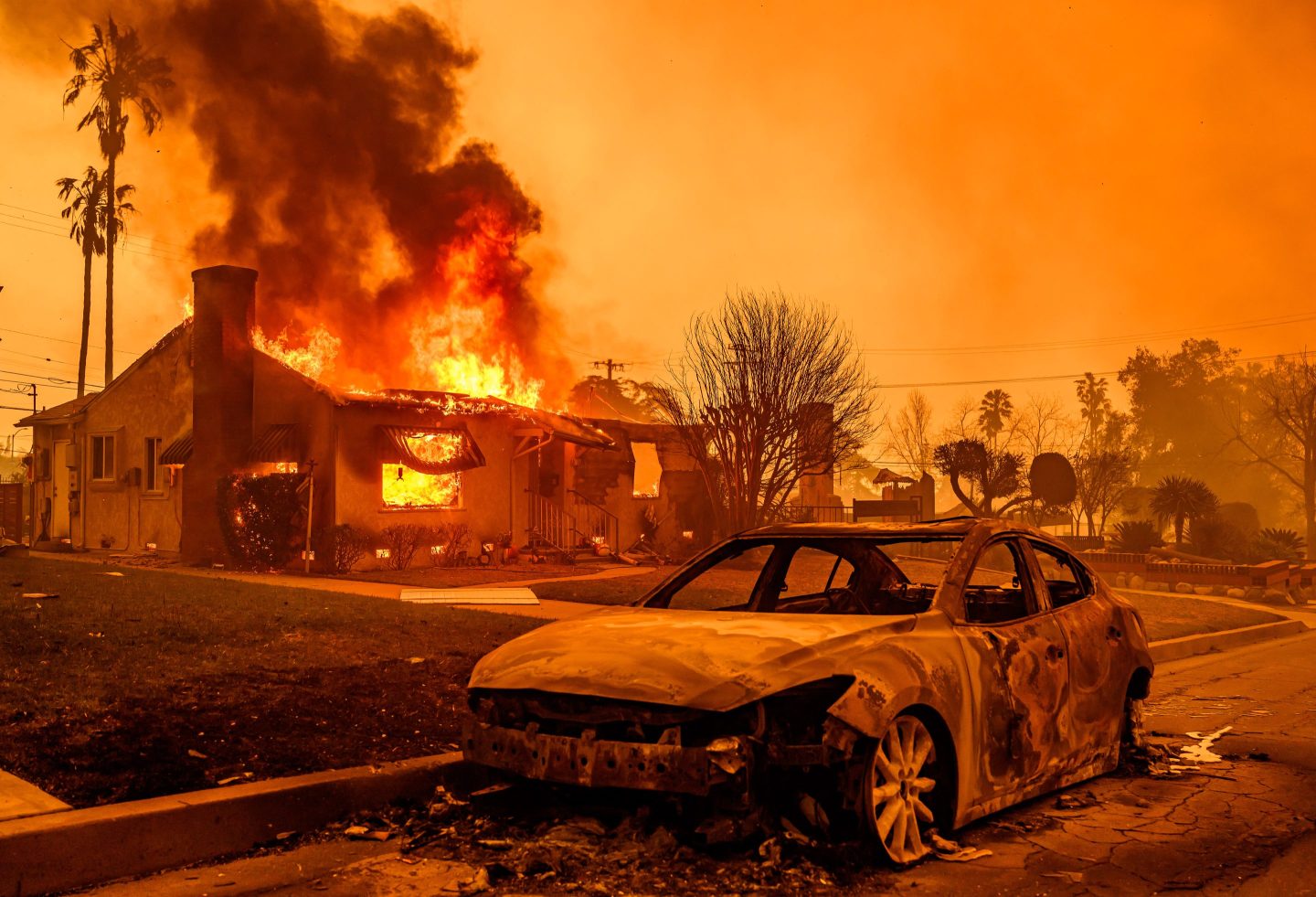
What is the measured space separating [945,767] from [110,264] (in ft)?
165

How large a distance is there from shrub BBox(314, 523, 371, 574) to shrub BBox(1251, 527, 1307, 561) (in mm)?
20896

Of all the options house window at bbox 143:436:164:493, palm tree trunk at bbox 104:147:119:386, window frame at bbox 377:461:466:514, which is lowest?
window frame at bbox 377:461:466:514

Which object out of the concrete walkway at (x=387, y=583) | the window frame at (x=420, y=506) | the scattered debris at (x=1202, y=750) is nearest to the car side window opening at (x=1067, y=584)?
the scattered debris at (x=1202, y=750)

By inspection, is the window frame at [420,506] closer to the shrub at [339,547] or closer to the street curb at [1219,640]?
the shrub at [339,547]

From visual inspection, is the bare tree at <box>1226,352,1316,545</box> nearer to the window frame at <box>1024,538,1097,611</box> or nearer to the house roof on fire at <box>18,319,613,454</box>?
the house roof on fire at <box>18,319,613,454</box>

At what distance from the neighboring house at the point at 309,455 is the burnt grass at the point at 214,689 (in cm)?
1003

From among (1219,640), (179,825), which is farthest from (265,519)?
(179,825)

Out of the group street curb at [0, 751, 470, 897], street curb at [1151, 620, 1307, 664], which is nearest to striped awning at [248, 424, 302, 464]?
street curb at [1151, 620, 1307, 664]

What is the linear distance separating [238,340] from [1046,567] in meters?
16.4

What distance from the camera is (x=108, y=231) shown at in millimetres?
48562

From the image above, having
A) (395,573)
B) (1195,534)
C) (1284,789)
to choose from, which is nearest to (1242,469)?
(1195,534)

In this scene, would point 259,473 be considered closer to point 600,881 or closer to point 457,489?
point 457,489

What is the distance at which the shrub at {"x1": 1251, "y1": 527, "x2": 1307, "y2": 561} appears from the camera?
28875 millimetres

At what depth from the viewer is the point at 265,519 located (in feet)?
72.3
